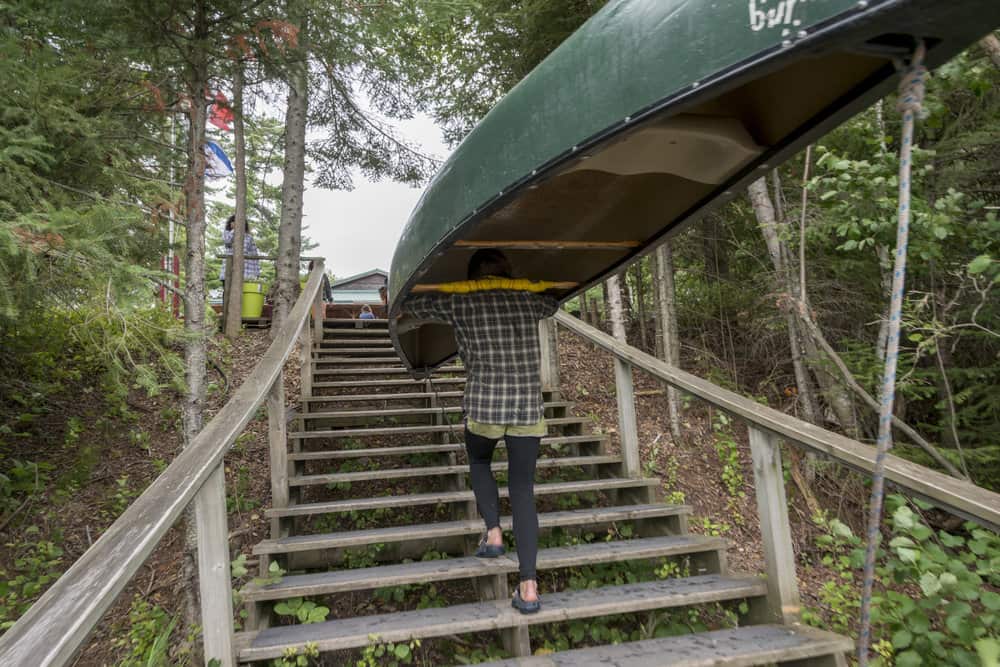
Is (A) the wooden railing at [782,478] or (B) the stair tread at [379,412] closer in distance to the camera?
(A) the wooden railing at [782,478]

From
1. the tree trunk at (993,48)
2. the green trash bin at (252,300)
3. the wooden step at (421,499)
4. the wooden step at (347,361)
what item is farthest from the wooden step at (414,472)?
the green trash bin at (252,300)

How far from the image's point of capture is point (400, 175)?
28.3 ft

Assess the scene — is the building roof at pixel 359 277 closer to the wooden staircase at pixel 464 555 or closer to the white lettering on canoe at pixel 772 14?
the wooden staircase at pixel 464 555

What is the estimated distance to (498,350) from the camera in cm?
236

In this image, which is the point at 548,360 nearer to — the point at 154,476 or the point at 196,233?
the point at 196,233

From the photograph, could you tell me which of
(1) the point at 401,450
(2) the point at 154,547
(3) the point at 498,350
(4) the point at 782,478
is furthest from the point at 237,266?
(4) the point at 782,478

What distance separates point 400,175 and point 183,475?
7541 millimetres

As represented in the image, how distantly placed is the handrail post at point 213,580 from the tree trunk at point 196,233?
121 centimetres

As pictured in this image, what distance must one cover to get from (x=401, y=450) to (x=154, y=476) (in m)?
2.16

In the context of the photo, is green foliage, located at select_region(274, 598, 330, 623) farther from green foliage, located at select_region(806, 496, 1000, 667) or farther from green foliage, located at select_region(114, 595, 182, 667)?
green foliage, located at select_region(806, 496, 1000, 667)

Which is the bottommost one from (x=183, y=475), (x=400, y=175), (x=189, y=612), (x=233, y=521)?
(x=189, y=612)

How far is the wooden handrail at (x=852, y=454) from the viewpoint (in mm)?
1532

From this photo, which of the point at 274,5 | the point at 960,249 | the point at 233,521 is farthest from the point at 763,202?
the point at 233,521

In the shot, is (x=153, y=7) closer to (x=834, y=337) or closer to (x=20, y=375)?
(x=20, y=375)
